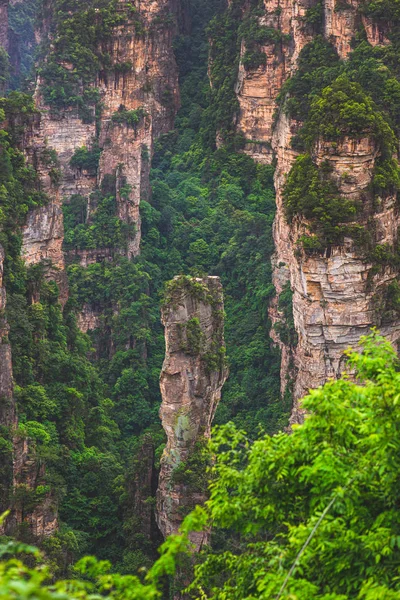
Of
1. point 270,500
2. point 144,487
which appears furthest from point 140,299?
point 270,500

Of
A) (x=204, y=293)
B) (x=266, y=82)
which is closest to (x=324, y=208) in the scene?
(x=204, y=293)

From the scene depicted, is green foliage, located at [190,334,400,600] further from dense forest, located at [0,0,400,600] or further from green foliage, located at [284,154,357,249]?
green foliage, located at [284,154,357,249]

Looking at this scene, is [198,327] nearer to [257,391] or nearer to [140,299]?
[257,391]

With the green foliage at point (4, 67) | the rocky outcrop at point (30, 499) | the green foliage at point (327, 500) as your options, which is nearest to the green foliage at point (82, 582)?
the green foliage at point (327, 500)

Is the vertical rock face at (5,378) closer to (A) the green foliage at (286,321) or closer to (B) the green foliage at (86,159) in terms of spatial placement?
(A) the green foliage at (286,321)

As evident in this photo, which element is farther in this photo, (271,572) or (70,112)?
(70,112)

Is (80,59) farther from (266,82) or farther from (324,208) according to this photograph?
(324,208)
